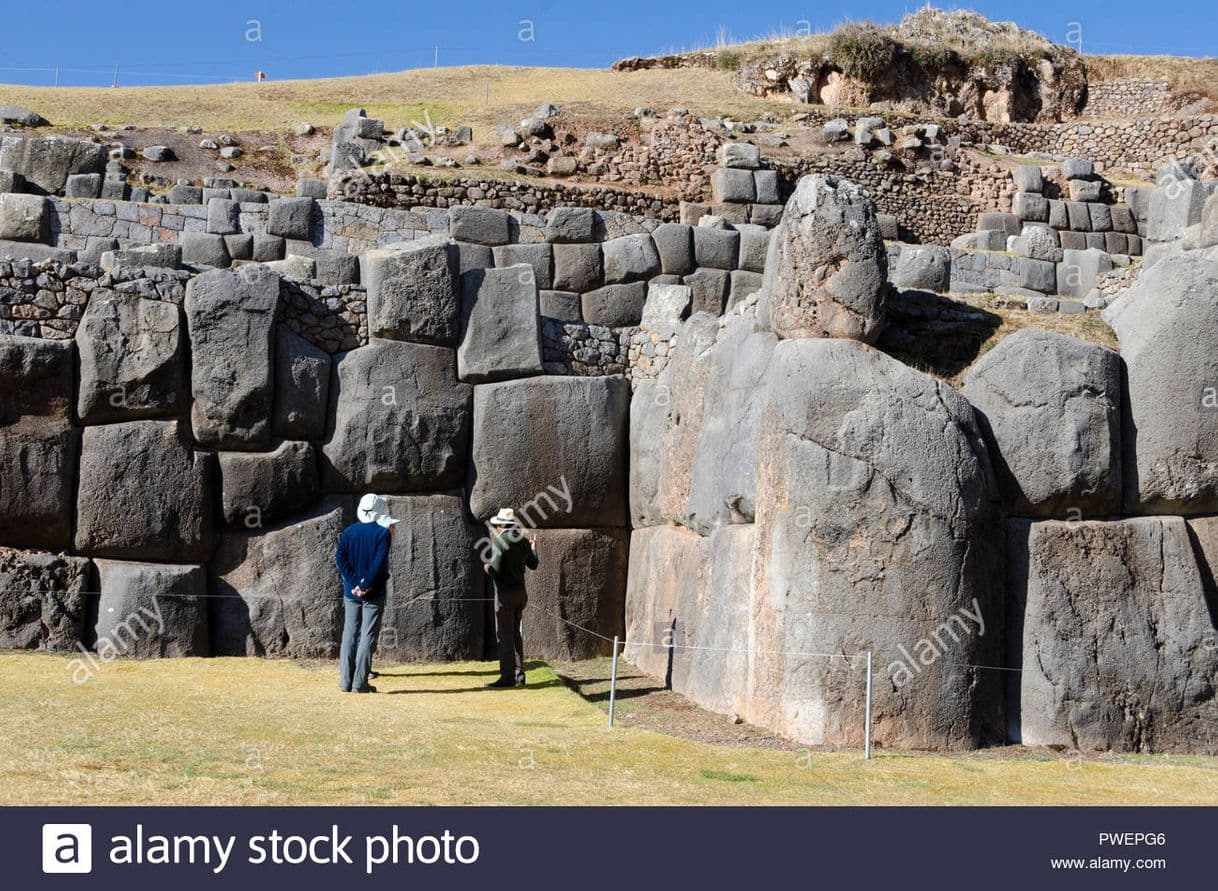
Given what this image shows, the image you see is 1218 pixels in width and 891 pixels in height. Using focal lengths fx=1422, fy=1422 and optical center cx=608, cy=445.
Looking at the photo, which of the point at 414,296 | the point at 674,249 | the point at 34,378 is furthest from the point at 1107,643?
the point at 674,249

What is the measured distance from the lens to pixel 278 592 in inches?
606

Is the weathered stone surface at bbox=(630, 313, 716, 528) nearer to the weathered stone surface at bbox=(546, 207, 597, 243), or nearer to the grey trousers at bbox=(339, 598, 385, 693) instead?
the grey trousers at bbox=(339, 598, 385, 693)

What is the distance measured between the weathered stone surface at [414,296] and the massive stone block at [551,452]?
35.1 inches

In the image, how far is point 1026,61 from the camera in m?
49.0

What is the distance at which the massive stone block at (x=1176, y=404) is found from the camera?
471 inches

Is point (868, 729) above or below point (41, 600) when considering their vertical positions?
below

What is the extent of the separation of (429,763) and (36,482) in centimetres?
750

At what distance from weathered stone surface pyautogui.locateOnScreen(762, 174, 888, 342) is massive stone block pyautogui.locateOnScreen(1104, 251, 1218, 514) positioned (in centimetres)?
236

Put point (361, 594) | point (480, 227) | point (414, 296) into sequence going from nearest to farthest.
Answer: point (361, 594), point (414, 296), point (480, 227)

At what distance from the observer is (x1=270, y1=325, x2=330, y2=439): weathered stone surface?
1559 centimetres

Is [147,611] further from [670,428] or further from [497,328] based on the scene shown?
[670,428]

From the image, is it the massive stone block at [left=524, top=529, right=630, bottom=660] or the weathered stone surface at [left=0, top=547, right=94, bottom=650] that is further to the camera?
the massive stone block at [left=524, top=529, right=630, bottom=660]

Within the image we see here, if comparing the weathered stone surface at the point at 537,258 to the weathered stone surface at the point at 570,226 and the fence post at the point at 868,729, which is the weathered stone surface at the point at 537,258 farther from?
the fence post at the point at 868,729

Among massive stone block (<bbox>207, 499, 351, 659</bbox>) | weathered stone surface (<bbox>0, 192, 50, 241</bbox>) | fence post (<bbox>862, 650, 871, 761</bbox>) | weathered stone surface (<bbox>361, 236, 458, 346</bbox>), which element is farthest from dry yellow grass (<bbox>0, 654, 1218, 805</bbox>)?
weathered stone surface (<bbox>0, 192, 50, 241</bbox>)
